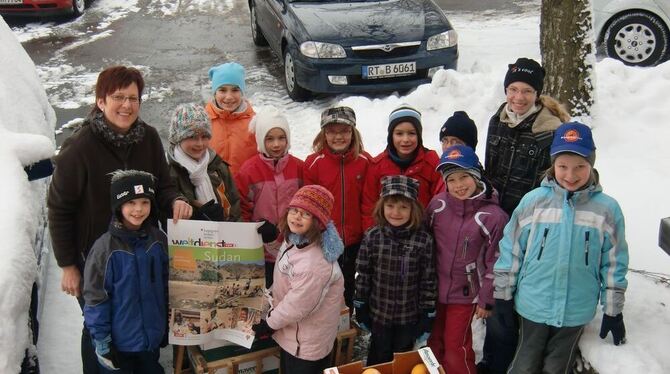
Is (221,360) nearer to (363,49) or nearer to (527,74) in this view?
(527,74)

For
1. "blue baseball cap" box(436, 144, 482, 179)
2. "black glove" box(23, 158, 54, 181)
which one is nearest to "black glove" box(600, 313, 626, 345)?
"blue baseball cap" box(436, 144, 482, 179)

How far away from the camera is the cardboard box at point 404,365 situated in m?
3.09

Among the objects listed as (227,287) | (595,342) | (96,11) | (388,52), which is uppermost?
(96,11)

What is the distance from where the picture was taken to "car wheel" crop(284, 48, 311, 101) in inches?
323

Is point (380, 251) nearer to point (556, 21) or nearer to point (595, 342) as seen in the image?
point (595, 342)

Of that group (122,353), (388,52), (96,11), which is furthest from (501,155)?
(96,11)

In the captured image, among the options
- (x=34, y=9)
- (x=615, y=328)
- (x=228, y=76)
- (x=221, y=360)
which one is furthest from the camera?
(x=34, y=9)

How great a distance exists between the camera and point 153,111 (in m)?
8.31

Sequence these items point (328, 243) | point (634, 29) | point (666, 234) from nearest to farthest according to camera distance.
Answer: point (666, 234), point (328, 243), point (634, 29)

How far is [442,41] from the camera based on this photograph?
800cm

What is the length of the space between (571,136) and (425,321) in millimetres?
1265

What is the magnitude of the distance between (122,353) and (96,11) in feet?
39.9

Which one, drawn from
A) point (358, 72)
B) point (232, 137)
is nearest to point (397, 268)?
point (232, 137)

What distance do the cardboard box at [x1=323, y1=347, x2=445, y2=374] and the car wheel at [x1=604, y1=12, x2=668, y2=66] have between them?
6.67 metres
